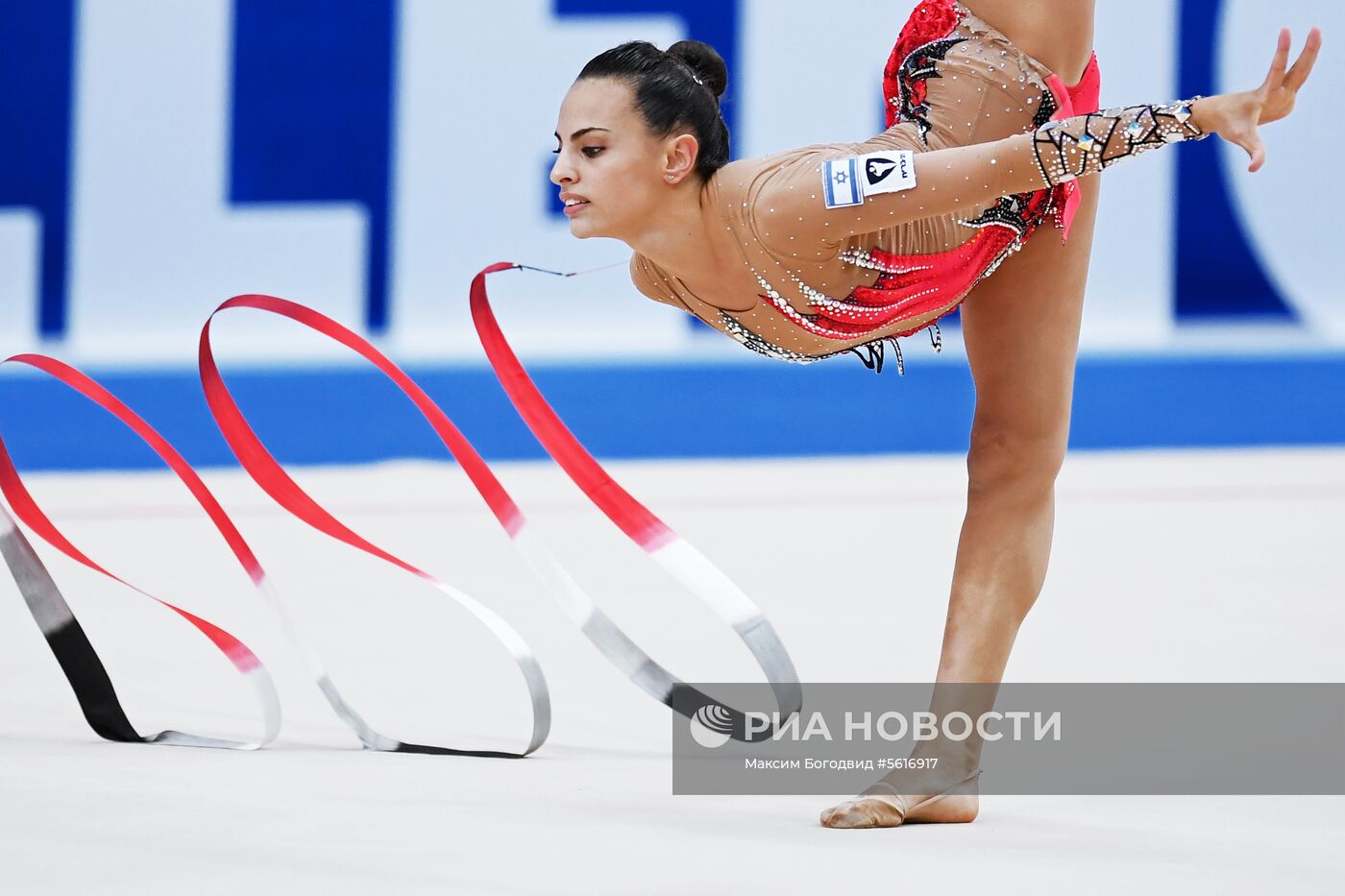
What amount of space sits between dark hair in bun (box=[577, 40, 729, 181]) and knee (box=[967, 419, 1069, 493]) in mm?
512

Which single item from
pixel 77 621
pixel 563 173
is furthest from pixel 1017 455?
pixel 77 621

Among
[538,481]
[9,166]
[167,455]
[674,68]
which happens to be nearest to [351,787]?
[167,455]

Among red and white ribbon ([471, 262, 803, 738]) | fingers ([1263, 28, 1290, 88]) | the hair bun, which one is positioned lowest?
red and white ribbon ([471, 262, 803, 738])

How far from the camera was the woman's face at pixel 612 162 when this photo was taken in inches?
84.5

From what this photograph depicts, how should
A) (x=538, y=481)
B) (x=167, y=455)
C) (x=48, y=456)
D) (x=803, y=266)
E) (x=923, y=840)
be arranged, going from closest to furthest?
(x=923, y=840), (x=803, y=266), (x=167, y=455), (x=538, y=481), (x=48, y=456)

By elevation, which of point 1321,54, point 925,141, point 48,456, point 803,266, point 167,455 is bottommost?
point 48,456

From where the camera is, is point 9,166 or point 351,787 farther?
point 9,166

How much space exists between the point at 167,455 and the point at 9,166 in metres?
4.65

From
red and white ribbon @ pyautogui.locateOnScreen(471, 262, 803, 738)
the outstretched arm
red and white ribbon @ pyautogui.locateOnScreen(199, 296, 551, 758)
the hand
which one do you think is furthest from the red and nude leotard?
red and white ribbon @ pyautogui.locateOnScreen(199, 296, 551, 758)

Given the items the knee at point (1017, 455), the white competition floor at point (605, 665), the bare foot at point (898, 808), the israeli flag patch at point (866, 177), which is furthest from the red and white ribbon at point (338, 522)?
the israeli flag patch at point (866, 177)

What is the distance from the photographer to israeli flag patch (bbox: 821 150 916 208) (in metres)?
1.98

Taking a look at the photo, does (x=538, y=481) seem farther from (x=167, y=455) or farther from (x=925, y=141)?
(x=925, y=141)

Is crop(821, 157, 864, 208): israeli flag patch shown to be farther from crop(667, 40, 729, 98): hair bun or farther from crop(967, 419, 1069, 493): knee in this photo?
crop(967, 419, 1069, 493): knee

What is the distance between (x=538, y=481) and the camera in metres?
6.07
